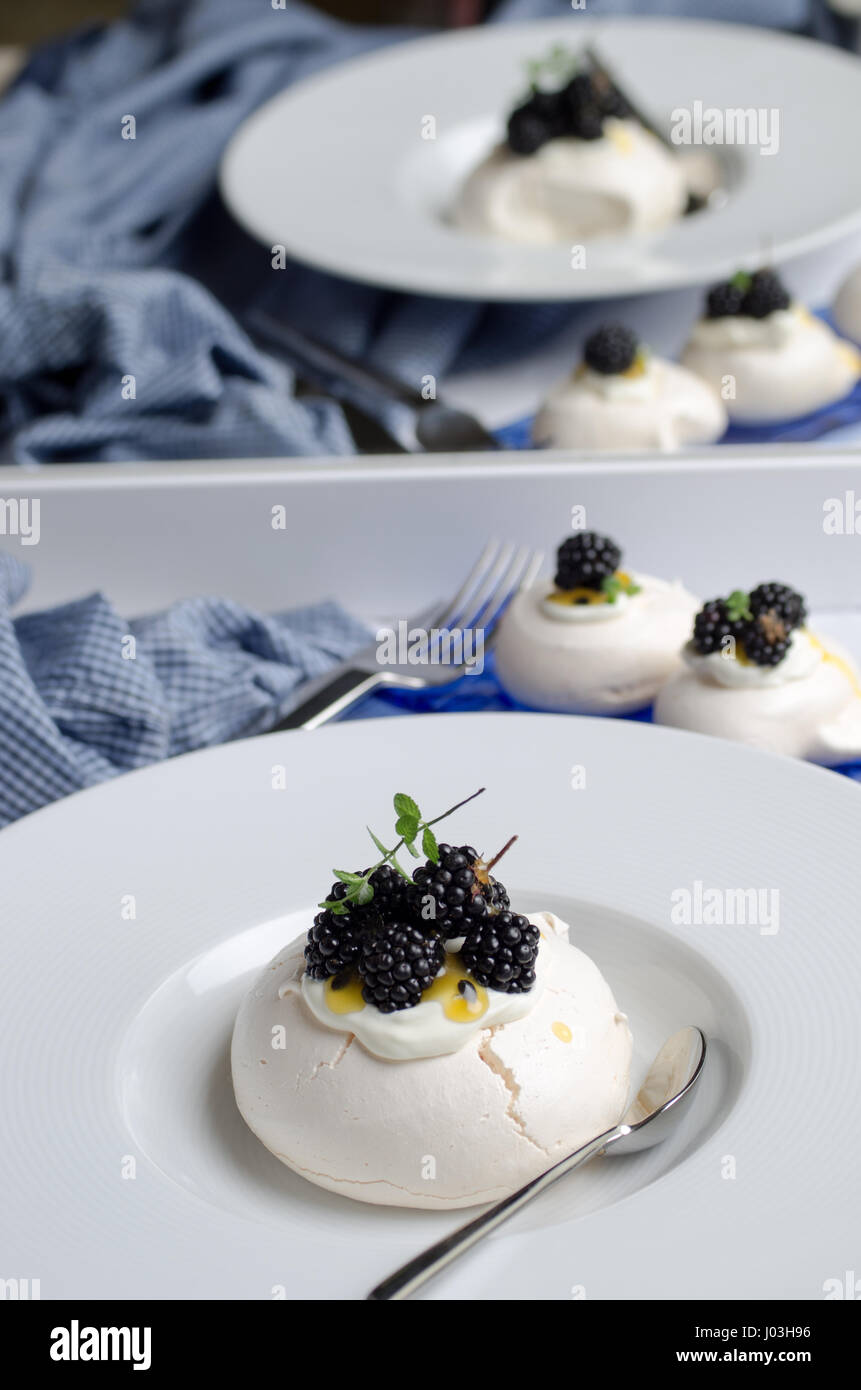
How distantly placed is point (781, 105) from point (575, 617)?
1349mm

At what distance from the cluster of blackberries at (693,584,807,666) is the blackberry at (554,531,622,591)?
0.34 ft

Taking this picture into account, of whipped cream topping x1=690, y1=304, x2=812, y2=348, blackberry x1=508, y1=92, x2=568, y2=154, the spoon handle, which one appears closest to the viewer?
the spoon handle

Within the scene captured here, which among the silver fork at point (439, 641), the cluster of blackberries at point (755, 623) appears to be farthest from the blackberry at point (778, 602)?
the silver fork at point (439, 641)

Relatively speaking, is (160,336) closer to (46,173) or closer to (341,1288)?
(46,173)

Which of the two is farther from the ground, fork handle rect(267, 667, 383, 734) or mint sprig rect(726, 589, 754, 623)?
mint sprig rect(726, 589, 754, 623)

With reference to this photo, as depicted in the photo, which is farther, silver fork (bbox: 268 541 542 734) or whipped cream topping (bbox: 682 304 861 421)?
whipped cream topping (bbox: 682 304 861 421)

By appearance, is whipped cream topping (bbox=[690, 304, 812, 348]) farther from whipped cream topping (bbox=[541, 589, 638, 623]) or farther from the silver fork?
whipped cream topping (bbox=[541, 589, 638, 623])

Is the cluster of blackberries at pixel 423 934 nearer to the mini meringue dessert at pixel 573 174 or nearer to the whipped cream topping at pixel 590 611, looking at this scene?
the whipped cream topping at pixel 590 611

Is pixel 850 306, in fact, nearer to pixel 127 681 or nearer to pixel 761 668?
pixel 761 668

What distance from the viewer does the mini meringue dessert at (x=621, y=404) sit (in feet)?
5.09

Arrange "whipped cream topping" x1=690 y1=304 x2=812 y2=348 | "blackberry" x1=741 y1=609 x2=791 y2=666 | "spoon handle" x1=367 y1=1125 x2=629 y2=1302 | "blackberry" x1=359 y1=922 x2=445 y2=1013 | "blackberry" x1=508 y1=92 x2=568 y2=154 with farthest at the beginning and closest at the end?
"blackberry" x1=508 y1=92 x2=568 y2=154, "whipped cream topping" x1=690 y1=304 x2=812 y2=348, "blackberry" x1=741 y1=609 x2=791 y2=666, "blackberry" x1=359 y1=922 x2=445 y2=1013, "spoon handle" x1=367 y1=1125 x2=629 y2=1302

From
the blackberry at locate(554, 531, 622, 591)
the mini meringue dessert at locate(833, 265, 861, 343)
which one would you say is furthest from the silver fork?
the mini meringue dessert at locate(833, 265, 861, 343)

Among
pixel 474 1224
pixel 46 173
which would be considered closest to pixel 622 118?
pixel 46 173

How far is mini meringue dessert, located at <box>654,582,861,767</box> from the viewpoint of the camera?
3.70ft
